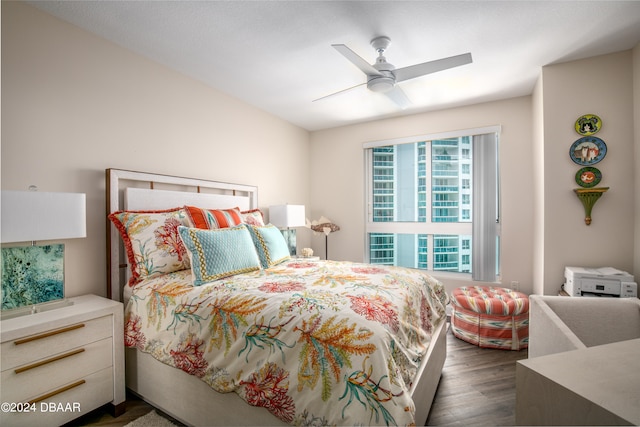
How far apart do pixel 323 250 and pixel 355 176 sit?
129cm

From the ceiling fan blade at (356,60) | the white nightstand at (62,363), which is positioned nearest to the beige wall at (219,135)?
the white nightstand at (62,363)

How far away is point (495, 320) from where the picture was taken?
9.03 ft

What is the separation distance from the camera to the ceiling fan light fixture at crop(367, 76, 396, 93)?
2.30 meters

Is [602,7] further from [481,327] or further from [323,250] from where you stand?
[323,250]

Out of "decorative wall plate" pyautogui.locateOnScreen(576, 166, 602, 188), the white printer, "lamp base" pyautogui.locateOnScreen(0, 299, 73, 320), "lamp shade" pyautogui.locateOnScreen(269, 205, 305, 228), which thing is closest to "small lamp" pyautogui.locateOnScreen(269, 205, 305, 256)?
"lamp shade" pyautogui.locateOnScreen(269, 205, 305, 228)

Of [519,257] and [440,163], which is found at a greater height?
[440,163]

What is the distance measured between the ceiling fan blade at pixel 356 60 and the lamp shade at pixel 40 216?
6.02ft

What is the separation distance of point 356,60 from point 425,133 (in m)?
2.24

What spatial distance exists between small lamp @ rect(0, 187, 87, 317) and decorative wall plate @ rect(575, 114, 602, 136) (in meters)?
3.90

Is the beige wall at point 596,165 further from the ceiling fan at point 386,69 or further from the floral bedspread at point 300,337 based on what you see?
the floral bedspread at point 300,337

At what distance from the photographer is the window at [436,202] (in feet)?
11.8

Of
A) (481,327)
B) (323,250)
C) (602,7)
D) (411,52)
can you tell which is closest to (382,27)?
(411,52)

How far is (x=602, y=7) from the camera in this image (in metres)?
1.93

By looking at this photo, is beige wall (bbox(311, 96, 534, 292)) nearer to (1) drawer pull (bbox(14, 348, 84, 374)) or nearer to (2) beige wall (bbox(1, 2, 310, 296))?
(2) beige wall (bbox(1, 2, 310, 296))
